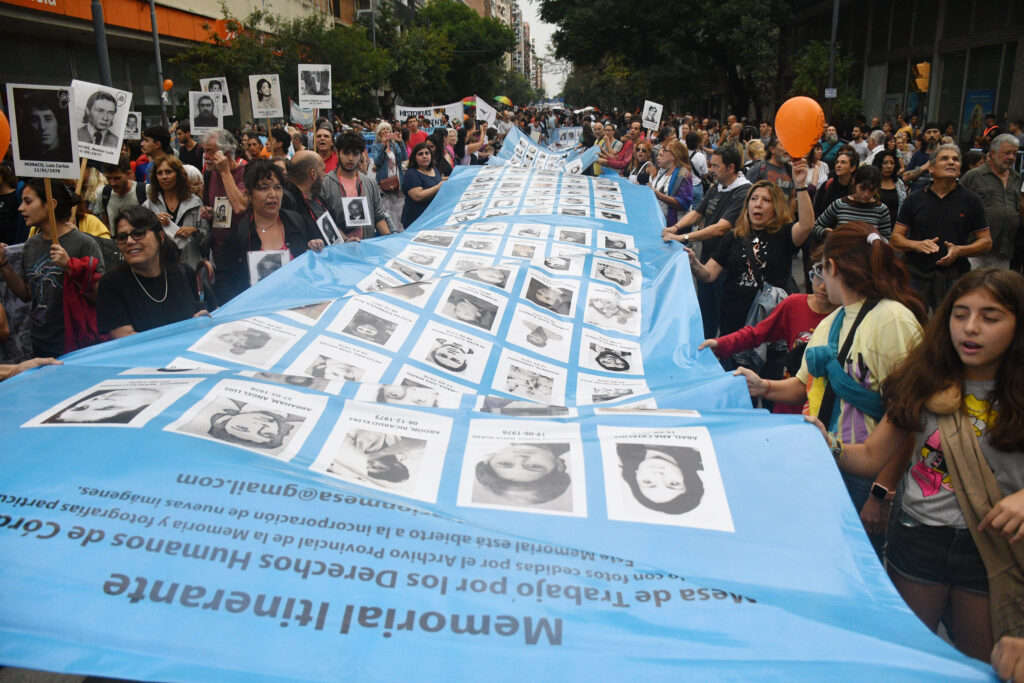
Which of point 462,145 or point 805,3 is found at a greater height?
point 805,3

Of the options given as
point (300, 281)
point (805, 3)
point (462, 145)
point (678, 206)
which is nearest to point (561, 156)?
point (462, 145)

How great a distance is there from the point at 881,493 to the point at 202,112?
10.3 m

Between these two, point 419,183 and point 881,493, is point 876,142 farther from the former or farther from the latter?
point 881,493

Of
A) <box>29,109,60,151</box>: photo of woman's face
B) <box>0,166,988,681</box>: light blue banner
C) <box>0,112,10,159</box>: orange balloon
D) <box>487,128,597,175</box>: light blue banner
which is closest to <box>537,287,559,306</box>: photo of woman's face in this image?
<box>0,166,988,681</box>: light blue banner

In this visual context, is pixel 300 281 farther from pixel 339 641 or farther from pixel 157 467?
pixel 339 641

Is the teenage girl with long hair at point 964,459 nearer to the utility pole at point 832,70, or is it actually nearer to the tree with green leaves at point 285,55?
the utility pole at point 832,70

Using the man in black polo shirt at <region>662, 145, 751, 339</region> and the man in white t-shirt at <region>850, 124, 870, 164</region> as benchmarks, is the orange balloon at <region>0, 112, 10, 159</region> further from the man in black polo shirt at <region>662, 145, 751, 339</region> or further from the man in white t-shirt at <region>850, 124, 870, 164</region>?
the man in white t-shirt at <region>850, 124, 870, 164</region>

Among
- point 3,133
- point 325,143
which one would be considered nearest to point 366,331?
point 3,133

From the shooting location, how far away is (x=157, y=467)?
1986 mm

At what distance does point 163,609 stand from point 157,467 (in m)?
0.45

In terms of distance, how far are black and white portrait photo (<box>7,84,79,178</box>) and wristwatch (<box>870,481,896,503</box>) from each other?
4.54 meters

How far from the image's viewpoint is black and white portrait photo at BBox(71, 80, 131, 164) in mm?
5172

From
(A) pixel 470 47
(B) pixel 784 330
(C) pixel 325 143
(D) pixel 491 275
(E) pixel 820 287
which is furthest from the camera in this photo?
(A) pixel 470 47

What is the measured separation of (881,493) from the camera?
2650 millimetres
